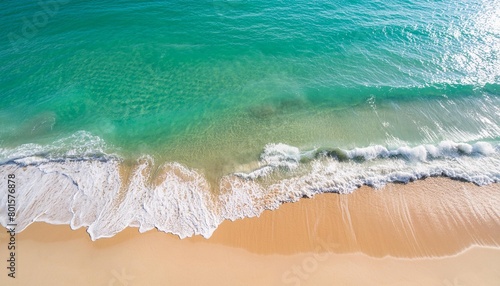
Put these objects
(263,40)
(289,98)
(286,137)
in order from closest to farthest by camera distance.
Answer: (286,137), (289,98), (263,40)

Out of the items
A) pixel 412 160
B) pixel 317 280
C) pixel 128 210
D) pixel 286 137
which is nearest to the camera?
pixel 317 280

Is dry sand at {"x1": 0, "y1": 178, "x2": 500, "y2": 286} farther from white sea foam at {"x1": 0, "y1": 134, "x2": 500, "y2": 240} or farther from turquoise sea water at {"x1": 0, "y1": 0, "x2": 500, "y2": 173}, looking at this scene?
turquoise sea water at {"x1": 0, "y1": 0, "x2": 500, "y2": 173}

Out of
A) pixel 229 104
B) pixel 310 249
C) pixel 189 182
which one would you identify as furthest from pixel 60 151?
pixel 310 249

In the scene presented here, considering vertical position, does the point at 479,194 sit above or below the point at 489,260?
above

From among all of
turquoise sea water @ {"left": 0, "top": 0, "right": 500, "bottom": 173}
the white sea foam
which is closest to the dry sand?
the white sea foam

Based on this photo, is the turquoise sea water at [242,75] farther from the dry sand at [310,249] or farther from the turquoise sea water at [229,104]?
the dry sand at [310,249]

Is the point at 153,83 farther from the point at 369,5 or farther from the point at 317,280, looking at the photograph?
the point at 369,5

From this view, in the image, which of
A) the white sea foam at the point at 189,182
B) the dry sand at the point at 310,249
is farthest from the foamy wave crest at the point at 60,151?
the dry sand at the point at 310,249

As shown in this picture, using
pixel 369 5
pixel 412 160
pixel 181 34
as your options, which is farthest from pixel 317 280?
pixel 369 5
